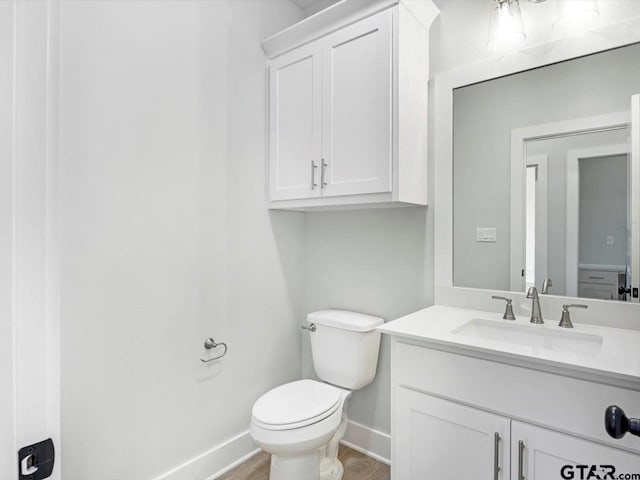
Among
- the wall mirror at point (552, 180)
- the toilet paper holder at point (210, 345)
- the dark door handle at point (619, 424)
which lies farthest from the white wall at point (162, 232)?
the dark door handle at point (619, 424)

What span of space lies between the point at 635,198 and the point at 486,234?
529mm

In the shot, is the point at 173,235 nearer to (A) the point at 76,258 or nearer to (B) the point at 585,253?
(A) the point at 76,258

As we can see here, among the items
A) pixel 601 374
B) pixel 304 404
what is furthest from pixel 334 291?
pixel 601 374

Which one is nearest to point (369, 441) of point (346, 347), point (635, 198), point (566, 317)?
point (346, 347)

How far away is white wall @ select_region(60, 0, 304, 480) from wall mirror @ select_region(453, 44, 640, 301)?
3.53 ft

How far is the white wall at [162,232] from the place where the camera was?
1386mm

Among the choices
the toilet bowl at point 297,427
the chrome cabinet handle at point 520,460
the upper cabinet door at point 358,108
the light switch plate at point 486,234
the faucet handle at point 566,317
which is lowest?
the toilet bowl at point 297,427

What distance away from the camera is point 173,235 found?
1.68 m

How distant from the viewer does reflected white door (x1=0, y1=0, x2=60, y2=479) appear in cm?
90

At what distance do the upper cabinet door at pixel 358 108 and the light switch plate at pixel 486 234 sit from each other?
1.58 feet

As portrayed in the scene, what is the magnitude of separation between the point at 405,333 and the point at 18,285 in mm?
1155

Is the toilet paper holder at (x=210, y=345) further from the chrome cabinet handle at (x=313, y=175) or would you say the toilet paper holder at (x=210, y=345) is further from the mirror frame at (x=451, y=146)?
the mirror frame at (x=451, y=146)

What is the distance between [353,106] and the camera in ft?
5.63

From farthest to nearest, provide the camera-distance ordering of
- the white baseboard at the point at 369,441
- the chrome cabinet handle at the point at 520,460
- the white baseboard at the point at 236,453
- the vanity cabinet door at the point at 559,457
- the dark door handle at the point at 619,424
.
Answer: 1. the white baseboard at the point at 369,441
2. the white baseboard at the point at 236,453
3. the chrome cabinet handle at the point at 520,460
4. the vanity cabinet door at the point at 559,457
5. the dark door handle at the point at 619,424
